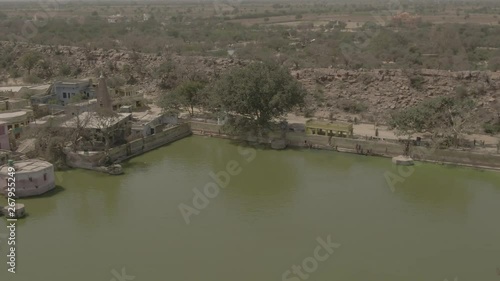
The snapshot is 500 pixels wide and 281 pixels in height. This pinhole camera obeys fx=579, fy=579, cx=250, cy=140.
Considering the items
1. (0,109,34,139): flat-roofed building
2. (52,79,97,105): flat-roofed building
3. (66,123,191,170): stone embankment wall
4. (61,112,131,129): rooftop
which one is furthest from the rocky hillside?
(61,112,131,129): rooftop

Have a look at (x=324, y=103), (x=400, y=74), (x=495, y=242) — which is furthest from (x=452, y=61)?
(x=495, y=242)

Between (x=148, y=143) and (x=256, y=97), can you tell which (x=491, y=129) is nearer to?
(x=256, y=97)

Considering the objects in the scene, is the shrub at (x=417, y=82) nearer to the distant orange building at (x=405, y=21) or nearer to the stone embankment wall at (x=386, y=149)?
the stone embankment wall at (x=386, y=149)

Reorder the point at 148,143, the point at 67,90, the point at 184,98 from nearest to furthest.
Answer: the point at 148,143 → the point at 184,98 → the point at 67,90

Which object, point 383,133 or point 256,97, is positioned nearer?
point 256,97

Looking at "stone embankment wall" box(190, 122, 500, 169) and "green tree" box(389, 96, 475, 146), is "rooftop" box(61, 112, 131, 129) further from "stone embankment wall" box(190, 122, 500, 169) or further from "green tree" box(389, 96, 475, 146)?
"green tree" box(389, 96, 475, 146)

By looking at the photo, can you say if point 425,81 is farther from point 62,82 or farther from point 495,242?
point 62,82

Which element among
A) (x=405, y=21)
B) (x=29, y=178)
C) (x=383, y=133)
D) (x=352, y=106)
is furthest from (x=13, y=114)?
(x=405, y=21)
